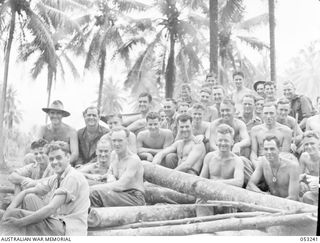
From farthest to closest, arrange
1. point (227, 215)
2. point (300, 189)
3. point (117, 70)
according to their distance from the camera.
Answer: point (117, 70), point (300, 189), point (227, 215)

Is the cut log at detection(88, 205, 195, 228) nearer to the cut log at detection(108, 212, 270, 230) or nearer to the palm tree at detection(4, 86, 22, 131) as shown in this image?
the cut log at detection(108, 212, 270, 230)

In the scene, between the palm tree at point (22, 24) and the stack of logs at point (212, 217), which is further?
the palm tree at point (22, 24)

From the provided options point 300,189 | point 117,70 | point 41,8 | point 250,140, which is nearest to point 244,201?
point 300,189

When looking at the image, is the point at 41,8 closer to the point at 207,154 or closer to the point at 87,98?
the point at 87,98

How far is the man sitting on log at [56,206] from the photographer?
3.09 meters

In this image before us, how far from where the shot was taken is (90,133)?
4.32 metres

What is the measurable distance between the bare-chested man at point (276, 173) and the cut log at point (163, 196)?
54cm

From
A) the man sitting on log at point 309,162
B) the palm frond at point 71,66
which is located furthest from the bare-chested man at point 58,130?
the man sitting on log at point 309,162

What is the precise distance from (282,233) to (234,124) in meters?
1.28

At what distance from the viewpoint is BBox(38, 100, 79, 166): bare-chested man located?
4207 mm

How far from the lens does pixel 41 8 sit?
17.6ft

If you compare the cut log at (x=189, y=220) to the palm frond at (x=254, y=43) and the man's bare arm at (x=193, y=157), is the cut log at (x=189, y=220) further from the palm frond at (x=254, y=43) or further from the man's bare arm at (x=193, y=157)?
the palm frond at (x=254, y=43)

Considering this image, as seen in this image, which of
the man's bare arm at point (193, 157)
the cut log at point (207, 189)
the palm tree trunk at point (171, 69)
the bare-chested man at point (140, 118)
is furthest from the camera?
the palm tree trunk at point (171, 69)

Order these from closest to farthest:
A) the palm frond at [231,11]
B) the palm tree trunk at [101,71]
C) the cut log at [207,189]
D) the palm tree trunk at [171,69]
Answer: the cut log at [207,189] → the palm tree trunk at [101,71] → the palm frond at [231,11] → the palm tree trunk at [171,69]
